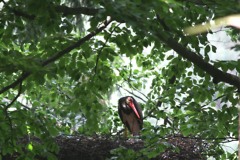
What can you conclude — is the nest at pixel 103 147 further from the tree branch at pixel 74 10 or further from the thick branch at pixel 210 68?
the tree branch at pixel 74 10

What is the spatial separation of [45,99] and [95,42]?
125 inches

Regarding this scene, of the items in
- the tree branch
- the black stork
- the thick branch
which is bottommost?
the thick branch

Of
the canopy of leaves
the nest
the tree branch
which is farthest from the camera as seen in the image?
the nest

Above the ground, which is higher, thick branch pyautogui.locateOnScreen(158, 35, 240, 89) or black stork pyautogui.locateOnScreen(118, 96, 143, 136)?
black stork pyautogui.locateOnScreen(118, 96, 143, 136)

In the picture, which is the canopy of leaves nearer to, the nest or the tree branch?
the tree branch

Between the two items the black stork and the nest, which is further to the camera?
the black stork

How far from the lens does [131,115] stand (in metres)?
8.66

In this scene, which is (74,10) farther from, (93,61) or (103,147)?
(103,147)

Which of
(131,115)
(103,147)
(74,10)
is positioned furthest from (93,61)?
(131,115)

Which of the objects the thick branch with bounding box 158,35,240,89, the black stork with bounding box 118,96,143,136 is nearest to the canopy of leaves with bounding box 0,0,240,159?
the thick branch with bounding box 158,35,240,89

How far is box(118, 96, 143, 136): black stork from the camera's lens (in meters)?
8.52

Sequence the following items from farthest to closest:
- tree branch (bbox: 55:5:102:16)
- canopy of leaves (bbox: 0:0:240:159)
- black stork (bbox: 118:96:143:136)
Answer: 1. black stork (bbox: 118:96:143:136)
2. tree branch (bbox: 55:5:102:16)
3. canopy of leaves (bbox: 0:0:240:159)

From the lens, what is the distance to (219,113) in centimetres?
644

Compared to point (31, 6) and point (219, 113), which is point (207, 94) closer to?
point (219, 113)
